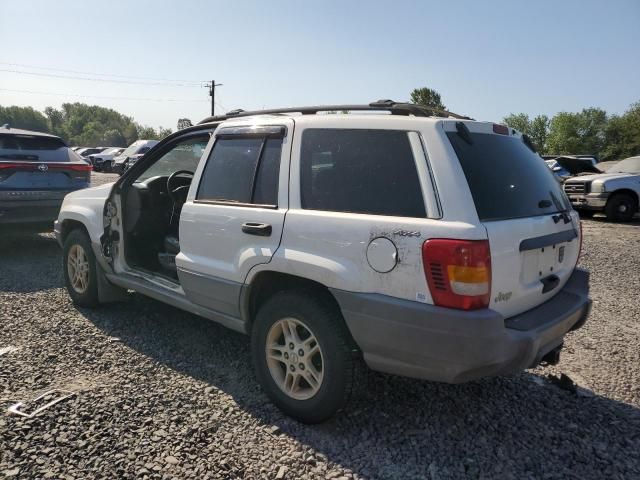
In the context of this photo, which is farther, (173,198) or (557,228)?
(173,198)

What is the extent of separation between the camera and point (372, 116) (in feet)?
9.02

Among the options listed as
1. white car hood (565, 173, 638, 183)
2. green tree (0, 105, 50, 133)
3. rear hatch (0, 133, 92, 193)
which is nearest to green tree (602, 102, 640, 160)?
white car hood (565, 173, 638, 183)

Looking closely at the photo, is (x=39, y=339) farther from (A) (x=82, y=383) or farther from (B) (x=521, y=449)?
(B) (x=521, y=449)

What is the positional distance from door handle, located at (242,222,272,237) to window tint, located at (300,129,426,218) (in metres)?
0.28

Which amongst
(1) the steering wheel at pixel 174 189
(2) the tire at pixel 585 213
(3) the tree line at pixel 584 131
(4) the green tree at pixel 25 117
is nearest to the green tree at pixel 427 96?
(3) the tree line at pixel 584 131

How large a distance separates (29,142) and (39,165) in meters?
0.46

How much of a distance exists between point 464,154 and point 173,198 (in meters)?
2.95

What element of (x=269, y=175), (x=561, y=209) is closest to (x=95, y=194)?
(x=269, y=175)

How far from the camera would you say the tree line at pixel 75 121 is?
11225cm

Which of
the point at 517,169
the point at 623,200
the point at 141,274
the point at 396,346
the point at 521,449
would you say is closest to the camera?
the point at 396,346

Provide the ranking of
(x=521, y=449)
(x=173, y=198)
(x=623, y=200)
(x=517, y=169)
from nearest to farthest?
1. (x=521, y=449)
2. (x=517, y=169)
3. (x=173, y=198)
4. (x=623, y=200)

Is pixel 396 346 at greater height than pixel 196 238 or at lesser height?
→ lesser

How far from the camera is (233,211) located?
324 cm

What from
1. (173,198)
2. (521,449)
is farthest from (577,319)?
(173,198)
